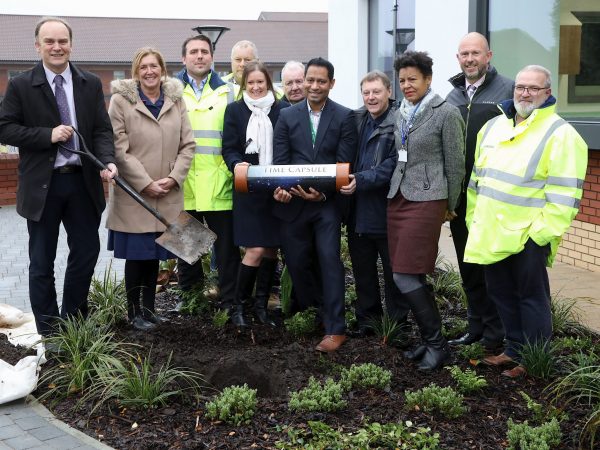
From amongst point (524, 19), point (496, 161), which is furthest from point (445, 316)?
point (524, 19)

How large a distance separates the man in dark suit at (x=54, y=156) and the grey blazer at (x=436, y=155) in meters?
2.02

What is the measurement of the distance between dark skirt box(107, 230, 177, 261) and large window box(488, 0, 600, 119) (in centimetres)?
470

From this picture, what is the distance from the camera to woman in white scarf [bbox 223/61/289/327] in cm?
595

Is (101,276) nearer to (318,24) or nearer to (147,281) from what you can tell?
(147,281)

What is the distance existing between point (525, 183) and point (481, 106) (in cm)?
94

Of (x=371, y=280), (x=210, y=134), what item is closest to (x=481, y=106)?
(x=371, y=280)

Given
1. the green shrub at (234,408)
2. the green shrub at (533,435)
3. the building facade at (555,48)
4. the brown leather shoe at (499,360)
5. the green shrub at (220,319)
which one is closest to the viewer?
the green shrub at (533,435)

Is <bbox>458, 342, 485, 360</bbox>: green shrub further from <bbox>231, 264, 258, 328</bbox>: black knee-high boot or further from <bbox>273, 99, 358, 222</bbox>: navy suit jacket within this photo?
<bbox>231, 264, 258, 328</bbox>: black knee-high boot

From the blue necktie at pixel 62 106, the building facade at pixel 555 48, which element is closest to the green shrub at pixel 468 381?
the blue necktie at pixel 62 106

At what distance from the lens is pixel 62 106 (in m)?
5.47

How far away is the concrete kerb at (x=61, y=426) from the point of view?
13.7 ft

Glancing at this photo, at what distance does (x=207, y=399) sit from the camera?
466cm

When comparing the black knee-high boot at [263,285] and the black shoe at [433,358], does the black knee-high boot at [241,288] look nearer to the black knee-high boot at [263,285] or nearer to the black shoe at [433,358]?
the black knee-high boot at [263,285]

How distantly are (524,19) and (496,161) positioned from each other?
485 centimetres
